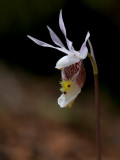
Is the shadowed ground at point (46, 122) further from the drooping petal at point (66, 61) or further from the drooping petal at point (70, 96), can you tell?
the drooping petal at point (66, 61)

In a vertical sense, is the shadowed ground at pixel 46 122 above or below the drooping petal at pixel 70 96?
above

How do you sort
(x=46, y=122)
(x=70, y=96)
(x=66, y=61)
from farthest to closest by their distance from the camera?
1. (x=46, y=122)
2. (x=70, y=96)
3. (x=66, y=61)

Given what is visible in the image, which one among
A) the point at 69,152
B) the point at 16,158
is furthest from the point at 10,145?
the point at 69,152

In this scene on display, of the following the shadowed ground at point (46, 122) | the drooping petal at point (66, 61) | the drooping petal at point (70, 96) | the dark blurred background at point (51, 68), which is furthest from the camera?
the dark blurred background at point (51, 68)

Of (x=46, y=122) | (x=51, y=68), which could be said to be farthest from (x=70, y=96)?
(x=51, y=68)

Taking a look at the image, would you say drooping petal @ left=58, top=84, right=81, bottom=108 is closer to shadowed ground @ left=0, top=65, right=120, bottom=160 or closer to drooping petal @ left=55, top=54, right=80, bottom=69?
drooping petal @ left=55, top=54, right=80, bottom=69

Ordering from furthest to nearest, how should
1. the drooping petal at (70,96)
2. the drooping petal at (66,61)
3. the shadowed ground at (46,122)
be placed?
1. the shadowed ground at (46,122)
2. the drooping petal at (70,96)
3. the drooping petal at (66,61)

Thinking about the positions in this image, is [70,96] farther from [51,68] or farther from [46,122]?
[51,68]

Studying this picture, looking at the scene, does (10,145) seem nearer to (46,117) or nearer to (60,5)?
(46,117)

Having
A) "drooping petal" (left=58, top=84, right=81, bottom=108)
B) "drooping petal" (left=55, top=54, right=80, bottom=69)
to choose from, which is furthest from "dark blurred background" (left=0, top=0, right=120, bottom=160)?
"drooping petal" (left=55, top=54, right=80, bottom=69)

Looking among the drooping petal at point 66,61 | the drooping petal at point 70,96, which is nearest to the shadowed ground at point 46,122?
the drooping petal at point 70,96
